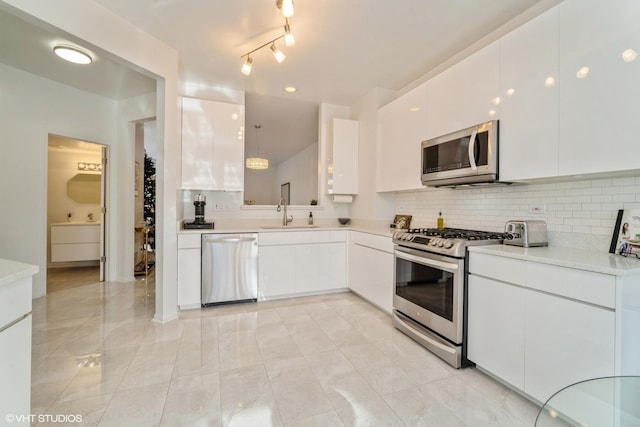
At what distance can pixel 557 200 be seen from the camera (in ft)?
6.57

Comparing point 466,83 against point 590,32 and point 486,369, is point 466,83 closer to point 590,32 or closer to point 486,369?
point 590,32

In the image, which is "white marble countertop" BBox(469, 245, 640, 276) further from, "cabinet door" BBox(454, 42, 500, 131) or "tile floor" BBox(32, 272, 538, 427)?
"cabinet door" BBox(454, 42, 500, 131)

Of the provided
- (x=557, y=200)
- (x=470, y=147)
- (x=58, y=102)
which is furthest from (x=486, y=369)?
(x=58, y=102)

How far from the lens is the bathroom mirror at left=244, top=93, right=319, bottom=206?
4.59 meters

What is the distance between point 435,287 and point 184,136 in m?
3.19

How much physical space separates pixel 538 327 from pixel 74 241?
21.6 ft

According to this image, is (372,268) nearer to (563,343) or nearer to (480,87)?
(563,343)

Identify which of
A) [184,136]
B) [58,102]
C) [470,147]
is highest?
[58,102]

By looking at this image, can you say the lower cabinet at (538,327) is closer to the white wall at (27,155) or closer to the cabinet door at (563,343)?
the cabinet door at (563,343)

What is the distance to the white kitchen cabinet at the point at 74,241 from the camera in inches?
192

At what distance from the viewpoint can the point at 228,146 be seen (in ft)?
11.6

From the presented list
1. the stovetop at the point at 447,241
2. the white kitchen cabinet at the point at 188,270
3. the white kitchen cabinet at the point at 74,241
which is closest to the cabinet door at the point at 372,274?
the stovetop at the point at 447,241

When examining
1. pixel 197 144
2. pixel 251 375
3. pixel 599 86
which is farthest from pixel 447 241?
pixel 197 144

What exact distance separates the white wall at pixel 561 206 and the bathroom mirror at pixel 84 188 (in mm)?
6495
